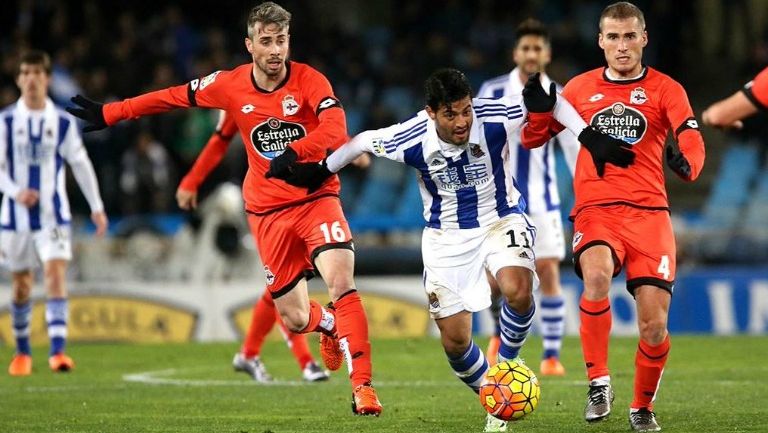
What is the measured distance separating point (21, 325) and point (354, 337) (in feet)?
18.2

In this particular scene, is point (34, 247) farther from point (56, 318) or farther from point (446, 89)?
point (446, 89)

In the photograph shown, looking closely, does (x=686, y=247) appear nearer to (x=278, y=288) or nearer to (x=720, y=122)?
(x=278, y=288)

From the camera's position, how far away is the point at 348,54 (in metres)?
21.7

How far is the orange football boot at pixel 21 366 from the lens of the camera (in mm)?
12391

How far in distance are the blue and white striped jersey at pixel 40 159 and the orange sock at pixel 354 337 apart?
4.68 m

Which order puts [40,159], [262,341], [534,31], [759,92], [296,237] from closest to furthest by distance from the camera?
[759,92] < [296,237] < [262,341] < [534,31] < [40,159]

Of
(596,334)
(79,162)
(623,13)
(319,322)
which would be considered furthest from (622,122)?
(79,162)

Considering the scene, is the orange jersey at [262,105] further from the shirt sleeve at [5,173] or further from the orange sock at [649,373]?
the shirt sleeve at [5,173]

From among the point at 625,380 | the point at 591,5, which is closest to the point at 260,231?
the point at 625,380

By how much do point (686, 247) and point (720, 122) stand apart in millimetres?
10164

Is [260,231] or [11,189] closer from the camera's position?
[260,231]

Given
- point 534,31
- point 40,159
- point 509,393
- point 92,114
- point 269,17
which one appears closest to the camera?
point 509,393

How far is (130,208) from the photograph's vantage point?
62.6ft

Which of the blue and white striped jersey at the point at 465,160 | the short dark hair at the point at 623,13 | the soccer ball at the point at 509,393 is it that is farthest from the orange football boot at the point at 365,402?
the short dark hair at the point at 623,13
